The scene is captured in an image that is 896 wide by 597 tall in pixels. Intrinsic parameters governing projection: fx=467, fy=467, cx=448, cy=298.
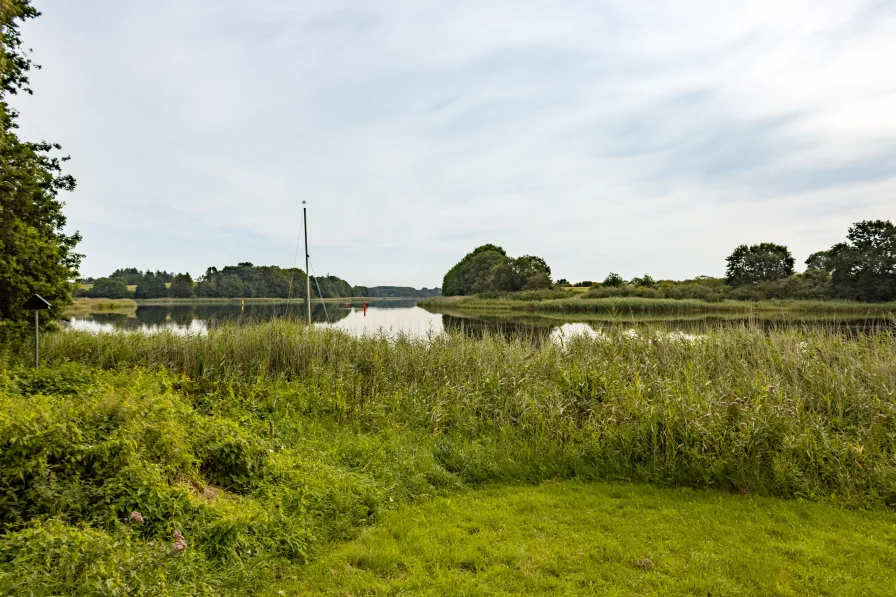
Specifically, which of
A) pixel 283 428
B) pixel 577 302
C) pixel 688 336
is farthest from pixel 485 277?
pixel 283 428

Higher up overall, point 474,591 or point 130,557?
point 130,557

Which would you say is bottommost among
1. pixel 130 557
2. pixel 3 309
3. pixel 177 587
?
pixel 177 587

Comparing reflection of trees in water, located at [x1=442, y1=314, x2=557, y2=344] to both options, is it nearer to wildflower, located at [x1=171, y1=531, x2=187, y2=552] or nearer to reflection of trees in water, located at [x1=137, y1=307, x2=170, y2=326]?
wildflower, located at [x1=171, y1=531, x2=187, y2=552]

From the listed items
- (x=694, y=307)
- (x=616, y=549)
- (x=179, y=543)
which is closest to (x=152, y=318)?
(x=179, y=543)

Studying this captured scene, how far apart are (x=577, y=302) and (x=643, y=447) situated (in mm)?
41536

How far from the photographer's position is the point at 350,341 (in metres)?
10.7

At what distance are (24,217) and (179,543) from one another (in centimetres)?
1195

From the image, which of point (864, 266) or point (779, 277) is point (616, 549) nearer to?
point (864, 266)

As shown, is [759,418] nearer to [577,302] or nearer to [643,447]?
[643,447]

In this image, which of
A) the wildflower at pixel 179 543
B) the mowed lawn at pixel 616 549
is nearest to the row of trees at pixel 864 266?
the mowed lawn at pixel 616 549

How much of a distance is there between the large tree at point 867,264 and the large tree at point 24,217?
51.2m

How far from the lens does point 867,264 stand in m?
38.9

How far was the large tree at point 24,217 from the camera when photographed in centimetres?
992

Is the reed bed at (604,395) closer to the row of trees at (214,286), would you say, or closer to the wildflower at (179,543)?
the wildflower at (179,543)
